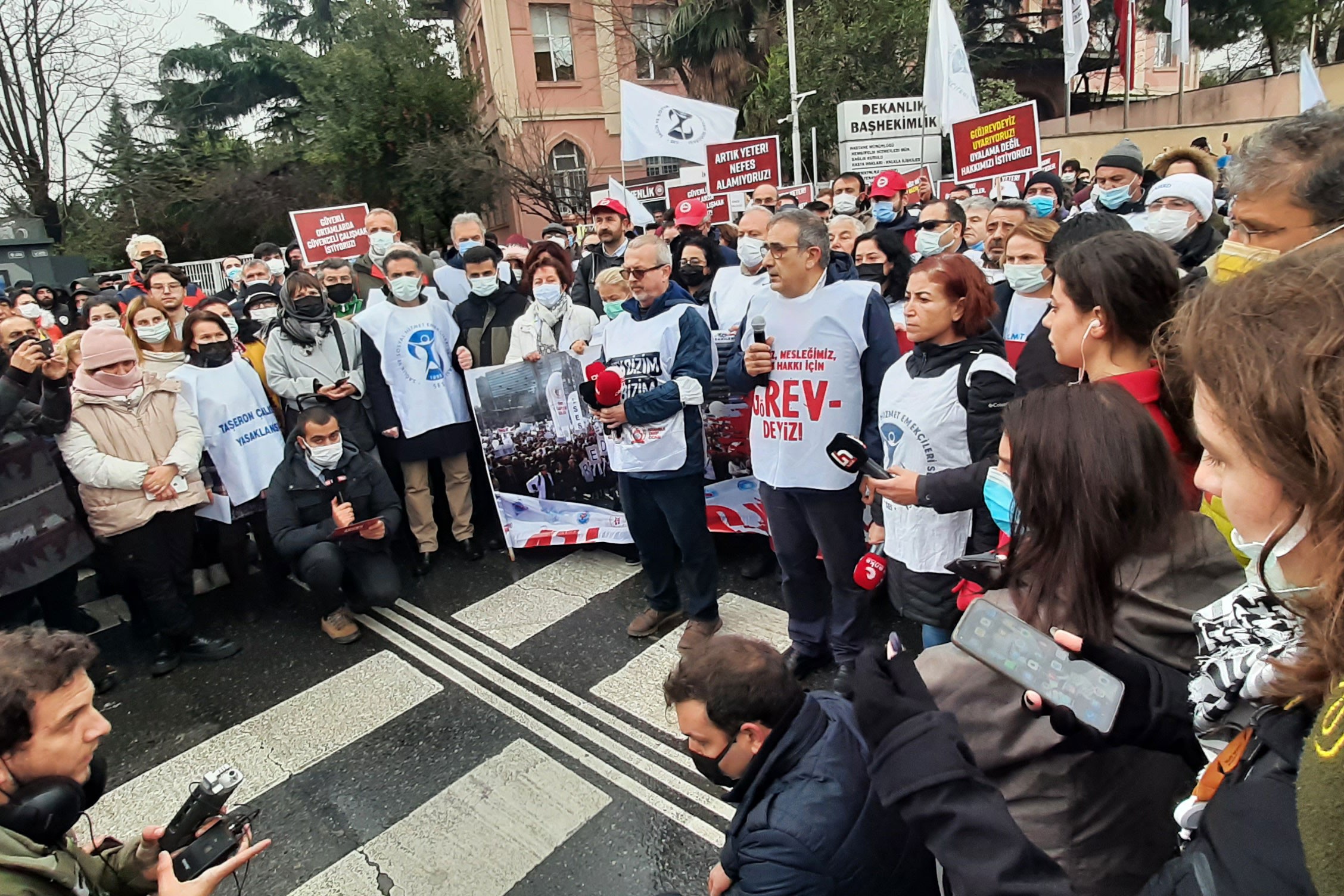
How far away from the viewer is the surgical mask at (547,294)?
4980 mm

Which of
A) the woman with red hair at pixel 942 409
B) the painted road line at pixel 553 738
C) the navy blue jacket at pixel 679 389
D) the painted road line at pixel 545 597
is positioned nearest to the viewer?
the woman with red hair at pixel 942 409

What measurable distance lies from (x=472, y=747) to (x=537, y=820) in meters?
0.59

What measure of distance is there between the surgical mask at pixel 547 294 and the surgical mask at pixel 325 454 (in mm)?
1481

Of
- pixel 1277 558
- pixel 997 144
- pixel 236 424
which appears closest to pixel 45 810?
pixel 1277 558

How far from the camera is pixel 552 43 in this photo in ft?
86.1

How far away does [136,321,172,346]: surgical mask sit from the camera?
4.50 m

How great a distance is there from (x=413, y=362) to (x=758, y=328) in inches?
103

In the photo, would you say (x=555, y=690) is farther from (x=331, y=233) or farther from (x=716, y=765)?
(x=331, y=233)

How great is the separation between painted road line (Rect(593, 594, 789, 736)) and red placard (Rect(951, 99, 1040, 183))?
6092mm

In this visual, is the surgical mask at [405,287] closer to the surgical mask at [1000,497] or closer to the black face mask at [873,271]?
the black face mask at [873,271]

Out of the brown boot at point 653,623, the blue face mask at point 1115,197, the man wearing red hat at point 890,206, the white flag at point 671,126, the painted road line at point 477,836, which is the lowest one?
the painted road line at point 477,836

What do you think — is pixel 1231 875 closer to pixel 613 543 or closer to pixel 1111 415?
pixel 1111 415

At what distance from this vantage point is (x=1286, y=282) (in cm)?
86

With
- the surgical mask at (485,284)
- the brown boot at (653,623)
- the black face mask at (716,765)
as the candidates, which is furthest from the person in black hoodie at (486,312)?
the black face mask at (716,765)
